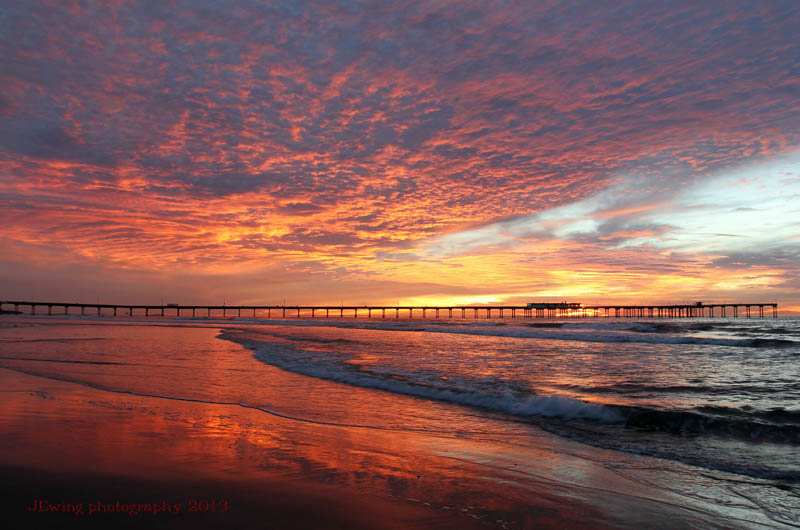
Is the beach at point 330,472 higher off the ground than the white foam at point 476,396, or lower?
higher

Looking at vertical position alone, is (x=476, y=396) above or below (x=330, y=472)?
below

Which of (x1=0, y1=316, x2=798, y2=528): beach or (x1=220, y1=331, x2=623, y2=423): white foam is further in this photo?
(x1=220, y1=331, x2=623, y2=423): white foam

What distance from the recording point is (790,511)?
4.98 metres

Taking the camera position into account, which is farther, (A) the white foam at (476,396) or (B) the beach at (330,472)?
(A) the white foam at (476,396)

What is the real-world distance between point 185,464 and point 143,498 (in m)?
1.21

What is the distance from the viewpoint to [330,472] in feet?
19.1

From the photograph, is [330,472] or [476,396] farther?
[476,396]

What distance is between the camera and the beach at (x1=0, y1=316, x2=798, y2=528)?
14.7ft

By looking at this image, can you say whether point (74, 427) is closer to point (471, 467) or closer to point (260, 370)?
point (471, 467)

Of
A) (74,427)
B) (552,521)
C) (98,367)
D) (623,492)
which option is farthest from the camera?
(98,367)

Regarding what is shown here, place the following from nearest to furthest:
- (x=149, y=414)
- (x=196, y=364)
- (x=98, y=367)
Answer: (x=149, y=414)
(x=98, y=367)
(x=196, y=364)

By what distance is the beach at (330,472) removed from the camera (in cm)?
449

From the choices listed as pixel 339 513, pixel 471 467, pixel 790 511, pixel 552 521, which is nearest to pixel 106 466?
pixel 339 513

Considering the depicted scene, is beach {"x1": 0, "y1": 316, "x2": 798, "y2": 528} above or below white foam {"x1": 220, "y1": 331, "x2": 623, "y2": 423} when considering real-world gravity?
above
